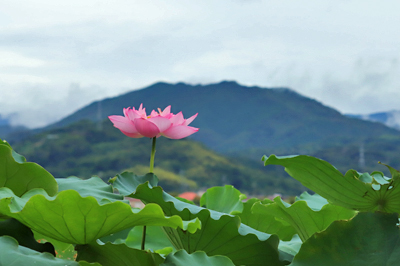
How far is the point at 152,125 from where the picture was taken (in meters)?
0.76

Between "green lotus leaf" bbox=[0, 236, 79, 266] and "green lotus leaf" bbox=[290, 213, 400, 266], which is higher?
"green lotus leaf" bbox=[0, 236, 79, 266]

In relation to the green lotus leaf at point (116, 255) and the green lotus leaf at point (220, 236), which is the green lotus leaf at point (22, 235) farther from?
the green lotus leaf at point (220, 236)

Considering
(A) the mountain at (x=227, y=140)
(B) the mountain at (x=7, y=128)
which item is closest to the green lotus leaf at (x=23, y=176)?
(A) the mountain at (x=227, y=140)

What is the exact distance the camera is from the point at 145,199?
688 millimetres

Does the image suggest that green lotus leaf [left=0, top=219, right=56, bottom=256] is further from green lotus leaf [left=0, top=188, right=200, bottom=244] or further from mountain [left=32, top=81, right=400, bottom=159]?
mountain [left=32, top=81, right=400, bottom=159]

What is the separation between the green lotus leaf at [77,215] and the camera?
48 centimetres

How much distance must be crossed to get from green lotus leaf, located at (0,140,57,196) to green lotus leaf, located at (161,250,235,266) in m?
0.25

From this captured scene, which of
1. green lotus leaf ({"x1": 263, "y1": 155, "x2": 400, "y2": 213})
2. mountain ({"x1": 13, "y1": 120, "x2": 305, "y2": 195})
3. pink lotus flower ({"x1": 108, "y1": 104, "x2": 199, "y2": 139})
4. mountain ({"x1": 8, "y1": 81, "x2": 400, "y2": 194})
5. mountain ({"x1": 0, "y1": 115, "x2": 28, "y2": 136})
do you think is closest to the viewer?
green lotus leaf ({"x1": 263, "y1": 155, "x2": 400, "y2": 213})

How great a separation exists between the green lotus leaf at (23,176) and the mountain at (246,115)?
7723 centimetres

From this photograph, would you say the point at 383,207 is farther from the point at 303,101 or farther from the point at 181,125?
the point at 303,101

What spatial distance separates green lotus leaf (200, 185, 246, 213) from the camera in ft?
3.21

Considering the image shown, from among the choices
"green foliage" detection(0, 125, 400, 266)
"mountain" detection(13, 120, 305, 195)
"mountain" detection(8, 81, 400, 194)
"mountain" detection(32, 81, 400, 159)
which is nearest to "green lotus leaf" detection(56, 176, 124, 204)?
"green foliage" detection(0, 125, 400, 266)

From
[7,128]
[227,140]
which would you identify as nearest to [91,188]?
[227,140]

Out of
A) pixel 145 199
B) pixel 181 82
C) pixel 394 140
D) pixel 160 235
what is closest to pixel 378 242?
pixel 145 199
